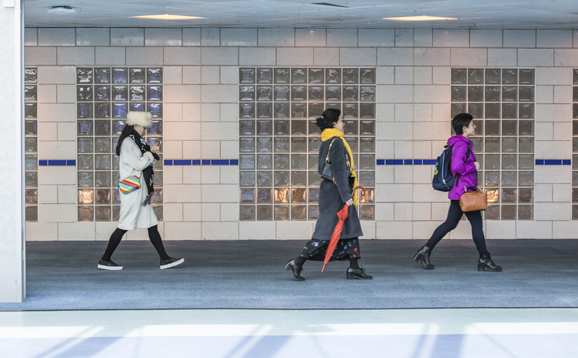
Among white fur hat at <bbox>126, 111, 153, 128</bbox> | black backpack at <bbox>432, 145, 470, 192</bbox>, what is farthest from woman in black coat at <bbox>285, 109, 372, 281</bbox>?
white fur hat at <bbox>126, 111, 153, 128</bbox>

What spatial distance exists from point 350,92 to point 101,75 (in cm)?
296

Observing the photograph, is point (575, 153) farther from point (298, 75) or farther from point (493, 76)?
point (298, 75)

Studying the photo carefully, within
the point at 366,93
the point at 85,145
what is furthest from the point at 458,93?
the point at 85,145

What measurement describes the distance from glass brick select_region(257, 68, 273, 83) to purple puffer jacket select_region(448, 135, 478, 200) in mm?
2788

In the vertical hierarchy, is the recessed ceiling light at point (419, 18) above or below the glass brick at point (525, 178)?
above

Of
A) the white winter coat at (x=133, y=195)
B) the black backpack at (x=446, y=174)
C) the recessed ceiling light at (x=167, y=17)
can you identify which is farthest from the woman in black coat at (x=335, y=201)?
the recessed ceiling light at (x=167, y=17)

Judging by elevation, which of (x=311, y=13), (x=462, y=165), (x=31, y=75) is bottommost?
(x=462, y=165)

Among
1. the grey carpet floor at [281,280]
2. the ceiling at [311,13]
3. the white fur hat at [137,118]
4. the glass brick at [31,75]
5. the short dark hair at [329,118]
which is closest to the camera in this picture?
the grey carpet floor at [281,280]

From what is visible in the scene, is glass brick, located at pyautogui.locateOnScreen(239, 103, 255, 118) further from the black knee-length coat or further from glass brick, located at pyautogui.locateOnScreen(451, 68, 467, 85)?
the black knee-length coat

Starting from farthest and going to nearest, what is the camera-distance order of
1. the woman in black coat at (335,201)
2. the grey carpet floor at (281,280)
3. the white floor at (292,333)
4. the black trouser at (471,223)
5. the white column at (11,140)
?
the black trouser at (471,223) < the woman in black coat at (335,201) < the grey carpet floor at (281,280) < the white column at (11,140) < the white floor at (292,333)

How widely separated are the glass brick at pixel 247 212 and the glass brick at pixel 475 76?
9.96 ft

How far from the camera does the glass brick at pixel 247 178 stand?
7.46m

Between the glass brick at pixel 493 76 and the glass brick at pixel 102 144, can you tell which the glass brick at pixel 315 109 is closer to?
the glass brick at pixel 493 76

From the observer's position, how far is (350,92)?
7477 millimetres
